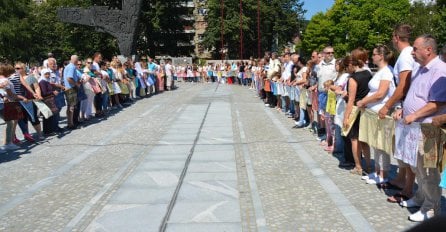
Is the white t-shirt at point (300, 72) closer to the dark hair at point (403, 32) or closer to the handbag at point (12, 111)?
the dark hair at point (403, 32)

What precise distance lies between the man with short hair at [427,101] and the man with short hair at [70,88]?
9.61 m

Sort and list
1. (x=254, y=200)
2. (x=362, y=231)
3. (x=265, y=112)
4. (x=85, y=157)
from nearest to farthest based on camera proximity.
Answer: (x=362, y=231) → (x=254, y=200) → (x=85, y=157) → (x=265, y=112)

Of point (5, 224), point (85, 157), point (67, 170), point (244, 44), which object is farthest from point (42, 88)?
point (244, 44)

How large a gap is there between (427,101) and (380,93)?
4.58 ft

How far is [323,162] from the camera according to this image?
8258 mm

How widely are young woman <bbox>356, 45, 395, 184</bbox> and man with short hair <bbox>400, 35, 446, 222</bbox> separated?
3.75 feet

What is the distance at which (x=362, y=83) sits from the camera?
7.23 m

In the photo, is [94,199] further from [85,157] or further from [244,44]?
[244,44]

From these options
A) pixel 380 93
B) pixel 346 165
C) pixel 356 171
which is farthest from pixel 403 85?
pixel 346 165

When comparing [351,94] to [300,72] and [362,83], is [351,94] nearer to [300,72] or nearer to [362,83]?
[362,83]

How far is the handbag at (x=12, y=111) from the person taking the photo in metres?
10.1

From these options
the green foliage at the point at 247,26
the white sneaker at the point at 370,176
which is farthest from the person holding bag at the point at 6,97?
the green foliage at the point at 247,26

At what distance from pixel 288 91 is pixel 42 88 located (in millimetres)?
7057

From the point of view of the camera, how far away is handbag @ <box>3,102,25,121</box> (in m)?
10.1
